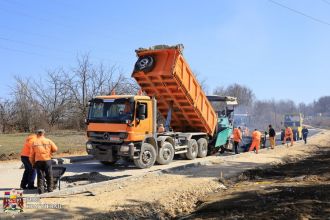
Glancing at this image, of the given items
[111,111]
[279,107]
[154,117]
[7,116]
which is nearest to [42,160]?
[111,111]

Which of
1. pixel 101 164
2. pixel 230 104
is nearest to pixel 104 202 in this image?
pixel 101 164

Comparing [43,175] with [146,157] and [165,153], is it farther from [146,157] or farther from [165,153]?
[165,153]

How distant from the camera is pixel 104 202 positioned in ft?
30.2

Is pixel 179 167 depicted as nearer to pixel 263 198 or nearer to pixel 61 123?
pixel 263 198

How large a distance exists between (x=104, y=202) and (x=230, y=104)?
13.3m

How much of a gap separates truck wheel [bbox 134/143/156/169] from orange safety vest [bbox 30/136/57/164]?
5236mm

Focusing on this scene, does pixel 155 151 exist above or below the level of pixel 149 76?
below

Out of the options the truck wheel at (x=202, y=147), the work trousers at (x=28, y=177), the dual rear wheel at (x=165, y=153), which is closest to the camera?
the work trousers at (x=28, y=177)

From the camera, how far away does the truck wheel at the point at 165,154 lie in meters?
16.1

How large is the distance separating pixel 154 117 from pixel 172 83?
163 cm

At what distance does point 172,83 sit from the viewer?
16281mm

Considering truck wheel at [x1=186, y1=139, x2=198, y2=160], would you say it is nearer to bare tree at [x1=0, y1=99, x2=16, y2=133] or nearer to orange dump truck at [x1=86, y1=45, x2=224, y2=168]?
orange dump truck at [x1=86, y1=45, x2=224, y2=168]

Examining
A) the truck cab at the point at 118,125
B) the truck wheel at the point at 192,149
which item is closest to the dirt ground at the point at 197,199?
the truck cab at the point at 118,125

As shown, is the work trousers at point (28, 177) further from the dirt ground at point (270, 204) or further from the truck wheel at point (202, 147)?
the truck wheel at point (202, 147)
